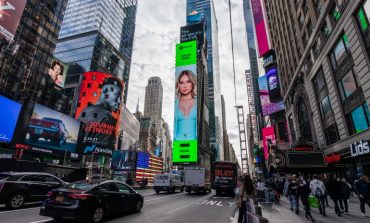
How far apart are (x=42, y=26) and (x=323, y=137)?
76.2 meters

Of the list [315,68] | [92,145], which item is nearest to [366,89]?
[315,68]

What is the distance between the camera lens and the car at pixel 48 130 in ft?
110

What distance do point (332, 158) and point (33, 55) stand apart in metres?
72.4

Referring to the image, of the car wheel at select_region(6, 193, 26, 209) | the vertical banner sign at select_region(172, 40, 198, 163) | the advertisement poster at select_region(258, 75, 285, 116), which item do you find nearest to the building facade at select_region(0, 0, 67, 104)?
the car wheel at select_region(6, 193, 26, 209)

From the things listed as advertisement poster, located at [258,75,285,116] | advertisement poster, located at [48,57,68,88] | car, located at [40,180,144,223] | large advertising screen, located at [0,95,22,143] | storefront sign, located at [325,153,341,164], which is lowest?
car, located at [40,180,144,223]

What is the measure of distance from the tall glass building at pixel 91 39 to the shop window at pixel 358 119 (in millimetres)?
99945

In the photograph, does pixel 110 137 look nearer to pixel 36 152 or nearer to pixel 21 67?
pixel 36 152

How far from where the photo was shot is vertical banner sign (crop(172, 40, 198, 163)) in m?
112

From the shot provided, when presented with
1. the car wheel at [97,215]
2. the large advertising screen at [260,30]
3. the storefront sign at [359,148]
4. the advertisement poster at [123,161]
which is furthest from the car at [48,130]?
the advertisement poster at [123,161]

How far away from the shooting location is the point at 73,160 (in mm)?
42750

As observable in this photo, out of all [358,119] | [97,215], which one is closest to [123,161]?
[358,119]

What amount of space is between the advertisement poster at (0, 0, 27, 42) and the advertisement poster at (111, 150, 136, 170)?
75.9 meters

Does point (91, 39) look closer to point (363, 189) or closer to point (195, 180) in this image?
point (195, 180)

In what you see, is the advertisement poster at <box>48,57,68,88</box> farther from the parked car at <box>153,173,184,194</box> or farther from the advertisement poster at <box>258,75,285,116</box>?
the advertisement poster at <box>258,75,285,116</box>
